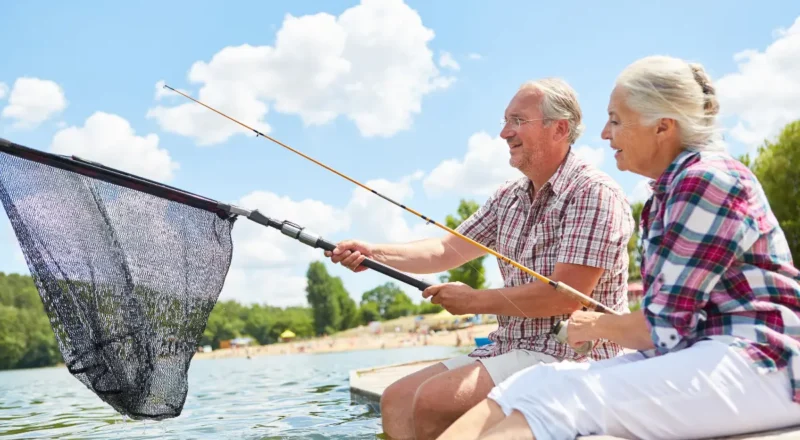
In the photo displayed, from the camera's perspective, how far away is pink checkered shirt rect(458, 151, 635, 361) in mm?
3301

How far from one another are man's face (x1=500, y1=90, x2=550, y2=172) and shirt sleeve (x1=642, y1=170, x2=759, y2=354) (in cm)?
148

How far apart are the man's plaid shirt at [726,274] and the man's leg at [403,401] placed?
1656mm

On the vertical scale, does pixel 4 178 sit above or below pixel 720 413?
above

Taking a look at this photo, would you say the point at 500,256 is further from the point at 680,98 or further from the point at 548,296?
the point at 680,98

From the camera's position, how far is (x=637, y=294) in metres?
48.2

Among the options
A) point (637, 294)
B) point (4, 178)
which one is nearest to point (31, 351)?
point (637, 294)

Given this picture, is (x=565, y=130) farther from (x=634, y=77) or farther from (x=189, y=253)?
(x=189, y=253)

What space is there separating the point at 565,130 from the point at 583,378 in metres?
1.80

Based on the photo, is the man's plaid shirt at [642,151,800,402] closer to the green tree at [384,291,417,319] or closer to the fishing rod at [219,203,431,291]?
the fishing rod at [219,203,431,291]

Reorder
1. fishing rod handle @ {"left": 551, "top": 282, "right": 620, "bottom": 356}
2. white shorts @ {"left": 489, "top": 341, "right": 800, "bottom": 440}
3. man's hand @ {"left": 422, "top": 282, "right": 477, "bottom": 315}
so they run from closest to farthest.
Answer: white shorts @ {"left": 489, "top": 341, "right": 800, "bottom": 440} < fishing rod handle @ {"left": 551, "top": 282, "right": 620, "bottom": 356} < man's hand @ {"left": 422, "top": 282, "right": 477, "bottom": 315}

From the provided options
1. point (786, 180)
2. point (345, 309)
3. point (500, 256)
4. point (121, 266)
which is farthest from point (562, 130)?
point (345, 309)

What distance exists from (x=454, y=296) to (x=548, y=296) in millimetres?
472

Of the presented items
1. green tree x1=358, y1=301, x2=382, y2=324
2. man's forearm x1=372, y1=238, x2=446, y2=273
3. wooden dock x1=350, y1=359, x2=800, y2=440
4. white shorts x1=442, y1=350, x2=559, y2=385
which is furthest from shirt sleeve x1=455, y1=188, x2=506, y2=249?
green tree x1=358, y1=301, x2=382, y2=324

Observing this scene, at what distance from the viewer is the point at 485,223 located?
14.0 feet
